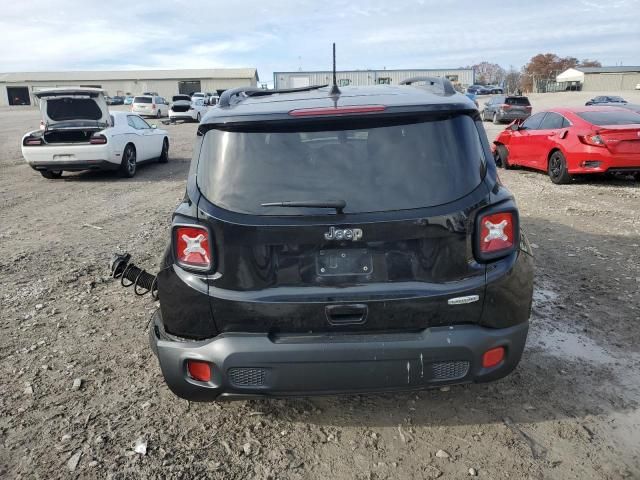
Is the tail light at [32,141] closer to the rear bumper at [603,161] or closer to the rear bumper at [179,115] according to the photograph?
the rear bumper at [603,161]

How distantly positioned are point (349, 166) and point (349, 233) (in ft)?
1.16

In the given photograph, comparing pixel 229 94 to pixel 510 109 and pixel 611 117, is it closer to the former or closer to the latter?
pixel 611 117

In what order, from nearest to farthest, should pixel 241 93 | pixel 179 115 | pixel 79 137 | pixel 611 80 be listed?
pixel 241 93, pixel 79 137, pixel 179 115, pixel 611 80

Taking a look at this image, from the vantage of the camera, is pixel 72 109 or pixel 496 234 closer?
pixel 496 234

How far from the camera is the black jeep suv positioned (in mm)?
2588

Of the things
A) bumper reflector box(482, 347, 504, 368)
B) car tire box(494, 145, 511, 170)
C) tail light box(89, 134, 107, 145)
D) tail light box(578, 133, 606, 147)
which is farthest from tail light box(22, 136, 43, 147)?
bumper reflector box(482, 347, 504, 368)

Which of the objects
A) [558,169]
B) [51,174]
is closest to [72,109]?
[51,174]

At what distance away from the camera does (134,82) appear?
3526 inches

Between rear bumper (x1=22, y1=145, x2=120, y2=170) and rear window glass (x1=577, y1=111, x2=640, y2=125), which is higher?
rear window glass (x1=577, y1=111, x2=640, y2=125)

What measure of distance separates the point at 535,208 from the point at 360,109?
6.70 metres

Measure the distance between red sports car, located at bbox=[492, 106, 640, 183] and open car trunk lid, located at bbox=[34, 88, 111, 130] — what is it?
31.2 feet

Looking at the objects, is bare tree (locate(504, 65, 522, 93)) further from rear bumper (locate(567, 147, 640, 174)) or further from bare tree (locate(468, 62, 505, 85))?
rear bumper (locate(567, 147, 640, 174))

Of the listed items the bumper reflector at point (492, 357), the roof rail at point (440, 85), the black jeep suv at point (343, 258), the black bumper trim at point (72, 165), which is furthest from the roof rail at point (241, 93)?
the black bumper trim at point (72, 165)

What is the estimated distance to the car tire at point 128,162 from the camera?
40.7 feet
